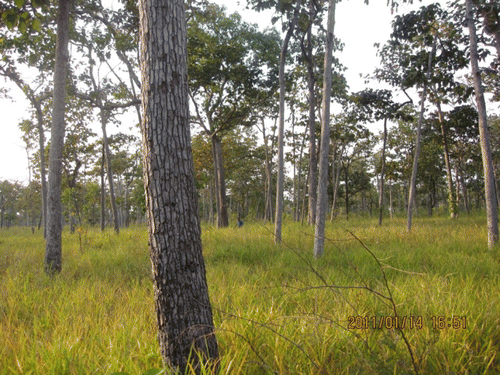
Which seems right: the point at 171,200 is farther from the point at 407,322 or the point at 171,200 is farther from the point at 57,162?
the point at 57,162

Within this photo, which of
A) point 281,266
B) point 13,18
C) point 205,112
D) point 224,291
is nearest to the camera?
point 13,18

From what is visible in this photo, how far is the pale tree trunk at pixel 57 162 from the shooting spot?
18.0ft

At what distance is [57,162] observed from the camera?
5598 mm

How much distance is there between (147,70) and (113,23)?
8.92 m

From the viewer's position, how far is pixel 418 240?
7812mm

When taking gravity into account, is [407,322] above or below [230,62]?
below

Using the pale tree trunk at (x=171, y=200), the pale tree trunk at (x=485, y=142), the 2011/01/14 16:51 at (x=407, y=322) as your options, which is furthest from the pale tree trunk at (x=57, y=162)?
the pale tree trunk at (x=485, y=142)

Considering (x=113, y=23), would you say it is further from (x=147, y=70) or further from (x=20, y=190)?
(x=20, y=190)

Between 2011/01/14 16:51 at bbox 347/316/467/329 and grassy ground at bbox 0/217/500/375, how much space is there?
0.04 feet

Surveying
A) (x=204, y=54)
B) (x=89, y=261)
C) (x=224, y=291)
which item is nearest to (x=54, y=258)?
(x=89, y=261)

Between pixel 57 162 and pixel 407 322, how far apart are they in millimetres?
6190
